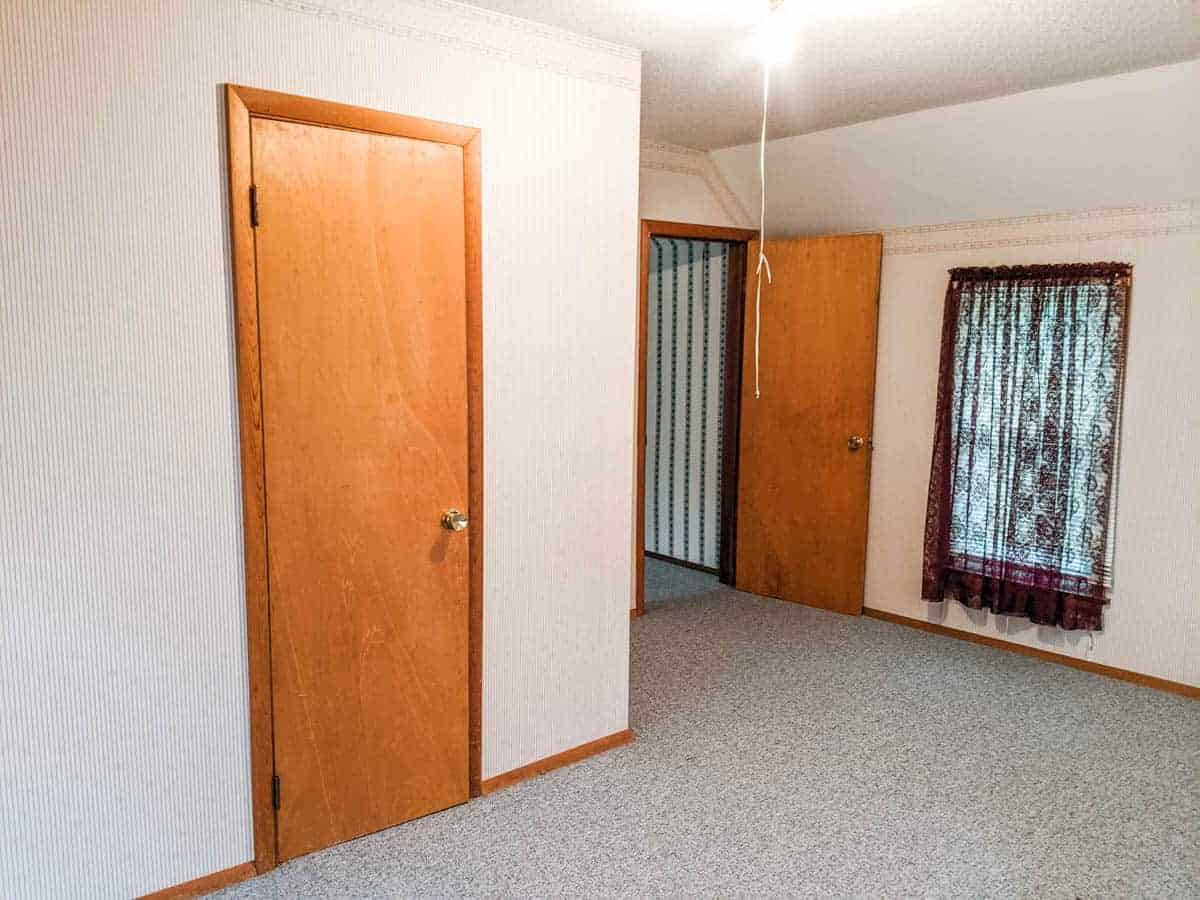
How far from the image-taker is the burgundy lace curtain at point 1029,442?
146 inches

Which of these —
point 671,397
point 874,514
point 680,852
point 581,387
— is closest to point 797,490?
point 874,514

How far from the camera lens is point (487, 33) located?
2.52 meters

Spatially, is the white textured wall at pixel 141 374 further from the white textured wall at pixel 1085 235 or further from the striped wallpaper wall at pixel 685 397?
the striped wallpaper wall at pixel 685 397

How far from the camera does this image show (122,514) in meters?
2.08

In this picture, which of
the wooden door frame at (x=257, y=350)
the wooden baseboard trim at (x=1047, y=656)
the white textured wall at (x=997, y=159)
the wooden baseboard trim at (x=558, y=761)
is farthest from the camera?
the wooden baseboard trim at (x=1047, y=656)

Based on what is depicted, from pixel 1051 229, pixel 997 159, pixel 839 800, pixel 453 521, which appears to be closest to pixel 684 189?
pixel 997 159

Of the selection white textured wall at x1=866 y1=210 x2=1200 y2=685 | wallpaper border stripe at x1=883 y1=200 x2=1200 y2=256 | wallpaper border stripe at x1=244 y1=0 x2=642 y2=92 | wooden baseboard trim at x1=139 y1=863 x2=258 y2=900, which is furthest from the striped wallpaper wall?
wooden baseboard trim at x1=139 y1=863 x2=258 y2=900

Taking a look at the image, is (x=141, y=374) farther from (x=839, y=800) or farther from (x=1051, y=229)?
(x=1051, y=229)

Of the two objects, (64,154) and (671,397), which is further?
(671,397)

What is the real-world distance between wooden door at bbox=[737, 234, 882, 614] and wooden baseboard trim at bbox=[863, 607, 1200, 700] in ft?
0.81

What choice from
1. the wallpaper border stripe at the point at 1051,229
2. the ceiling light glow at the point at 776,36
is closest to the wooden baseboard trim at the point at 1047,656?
the wallpaper border stripe at the point at 1051,229

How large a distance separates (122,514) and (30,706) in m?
0.48

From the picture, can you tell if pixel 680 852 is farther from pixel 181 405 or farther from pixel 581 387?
pixel 181 405

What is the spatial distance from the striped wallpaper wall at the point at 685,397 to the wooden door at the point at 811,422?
35cm
